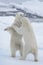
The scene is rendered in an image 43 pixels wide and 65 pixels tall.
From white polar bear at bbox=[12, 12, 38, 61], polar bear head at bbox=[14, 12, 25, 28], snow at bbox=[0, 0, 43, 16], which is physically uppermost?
snow at bbox=[0, 0, 43, 16]

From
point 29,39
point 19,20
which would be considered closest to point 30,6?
point 19,20

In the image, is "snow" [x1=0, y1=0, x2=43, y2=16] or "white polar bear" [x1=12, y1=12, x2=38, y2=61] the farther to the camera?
"snow" [x1=0, y1=0, x2=43, y2=16]

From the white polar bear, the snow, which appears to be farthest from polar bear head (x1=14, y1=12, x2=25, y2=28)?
the snow

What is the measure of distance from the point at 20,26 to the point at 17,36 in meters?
0.12

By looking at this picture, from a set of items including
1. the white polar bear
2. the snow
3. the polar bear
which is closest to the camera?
the white polar bear

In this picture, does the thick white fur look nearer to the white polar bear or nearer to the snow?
the white polar bear

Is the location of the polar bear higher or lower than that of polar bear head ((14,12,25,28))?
lower

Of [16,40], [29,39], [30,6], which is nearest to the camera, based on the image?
[29,39]

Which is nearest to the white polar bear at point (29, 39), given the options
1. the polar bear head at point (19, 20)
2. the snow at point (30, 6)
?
the polar bear head at point (19, 20)

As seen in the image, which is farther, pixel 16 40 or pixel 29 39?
pixel 16 40

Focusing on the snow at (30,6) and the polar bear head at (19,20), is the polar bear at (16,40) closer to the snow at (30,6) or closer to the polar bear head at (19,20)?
the polar bear head at (19,20)

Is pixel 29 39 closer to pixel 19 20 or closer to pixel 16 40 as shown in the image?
pixel 16 40

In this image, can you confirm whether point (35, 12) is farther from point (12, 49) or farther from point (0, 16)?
point (12, 49)

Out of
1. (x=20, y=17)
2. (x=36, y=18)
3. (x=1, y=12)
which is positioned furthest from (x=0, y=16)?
(x=20, y=17)
